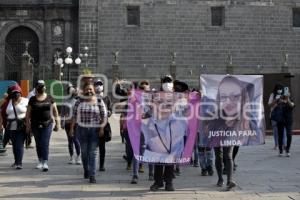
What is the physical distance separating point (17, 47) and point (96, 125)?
96.4ft

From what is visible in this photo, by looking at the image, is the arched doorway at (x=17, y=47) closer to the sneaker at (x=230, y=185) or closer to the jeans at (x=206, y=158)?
the jeans at (x=206, y=158)

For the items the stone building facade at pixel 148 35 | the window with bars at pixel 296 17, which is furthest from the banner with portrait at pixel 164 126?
the window with bars at pixel 296 17

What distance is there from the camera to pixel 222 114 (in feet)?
29.0

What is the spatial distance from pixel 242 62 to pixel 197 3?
15.8 feet

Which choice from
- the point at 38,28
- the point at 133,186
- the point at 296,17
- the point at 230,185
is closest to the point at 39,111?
the point at 133,186

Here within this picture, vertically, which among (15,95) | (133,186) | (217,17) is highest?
(217,17)

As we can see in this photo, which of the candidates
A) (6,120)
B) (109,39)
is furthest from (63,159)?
(109,39)

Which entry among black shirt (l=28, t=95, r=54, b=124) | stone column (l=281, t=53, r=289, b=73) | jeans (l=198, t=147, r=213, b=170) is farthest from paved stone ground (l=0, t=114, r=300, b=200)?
stone column (l=281, t=53, r=289, b=73)

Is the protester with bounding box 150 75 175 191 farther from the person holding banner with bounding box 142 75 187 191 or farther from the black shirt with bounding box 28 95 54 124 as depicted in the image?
the black shirt with bounding box 28 95 54 124

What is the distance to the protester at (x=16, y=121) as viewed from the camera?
1067 centimetres

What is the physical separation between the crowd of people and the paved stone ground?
22cm

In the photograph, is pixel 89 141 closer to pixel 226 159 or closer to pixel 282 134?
pixel 226 159

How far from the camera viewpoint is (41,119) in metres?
10.3

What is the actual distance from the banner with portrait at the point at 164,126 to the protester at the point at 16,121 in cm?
279
